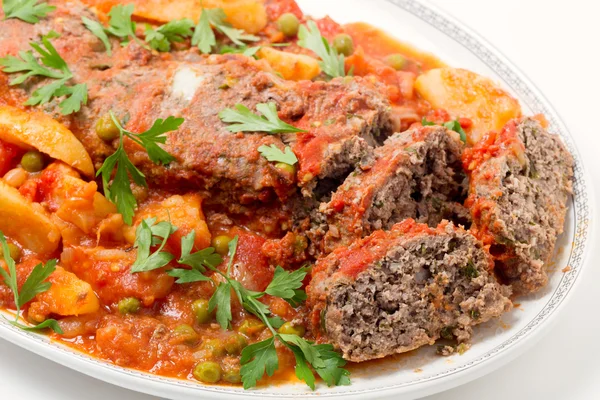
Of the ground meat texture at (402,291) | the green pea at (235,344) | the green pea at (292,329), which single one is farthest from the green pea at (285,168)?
the green pea at (235,344)

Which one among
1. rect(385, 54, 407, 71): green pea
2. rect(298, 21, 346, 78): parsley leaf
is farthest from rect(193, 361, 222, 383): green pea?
A: rect(385, 54, 407, 71): green pea

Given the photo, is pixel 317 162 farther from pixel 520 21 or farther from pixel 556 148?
pixel 520 21

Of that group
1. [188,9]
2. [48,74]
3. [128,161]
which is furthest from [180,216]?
[188,9]

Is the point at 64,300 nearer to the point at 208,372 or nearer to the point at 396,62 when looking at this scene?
the point at 208,372

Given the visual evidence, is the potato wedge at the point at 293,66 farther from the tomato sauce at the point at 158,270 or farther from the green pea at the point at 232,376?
the green pea at the point at 232,376

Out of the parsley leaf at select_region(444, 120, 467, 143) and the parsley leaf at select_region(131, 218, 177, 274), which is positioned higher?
the parsley leaf at select_region(444, 120, 467, 143)

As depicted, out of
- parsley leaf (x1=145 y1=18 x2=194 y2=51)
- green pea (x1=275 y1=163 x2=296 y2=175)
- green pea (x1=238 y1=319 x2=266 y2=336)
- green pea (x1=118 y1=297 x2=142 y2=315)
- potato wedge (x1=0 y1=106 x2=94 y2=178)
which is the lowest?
green pea (x1=118 y1=297 x2=142 y2=315)

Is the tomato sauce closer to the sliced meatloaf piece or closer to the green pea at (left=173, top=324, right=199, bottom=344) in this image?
the green pea at (left=173, top=324, right=199, bottom=344)

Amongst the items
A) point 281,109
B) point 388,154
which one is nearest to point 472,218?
point 388,154
